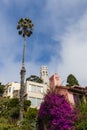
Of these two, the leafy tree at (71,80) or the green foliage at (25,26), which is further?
the leafy tree at (71,80)

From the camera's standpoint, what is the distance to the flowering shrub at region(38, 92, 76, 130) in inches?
1046

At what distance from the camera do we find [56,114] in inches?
1073

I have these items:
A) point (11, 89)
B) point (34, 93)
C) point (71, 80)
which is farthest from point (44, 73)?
point (34, 93)

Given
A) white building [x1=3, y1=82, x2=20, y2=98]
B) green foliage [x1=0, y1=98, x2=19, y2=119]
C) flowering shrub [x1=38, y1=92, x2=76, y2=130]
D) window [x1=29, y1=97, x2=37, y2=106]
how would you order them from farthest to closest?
1. white building [x1=3, y1=82, x2=20, y2=98]
2. window [x1=29, y1=97, x2=37, y2=106]
3. green foliage [x1=0, y1=98, x2=19, y2=119]
4. flowering shrub [x1=38, y1=92, x2=76, y2=130]

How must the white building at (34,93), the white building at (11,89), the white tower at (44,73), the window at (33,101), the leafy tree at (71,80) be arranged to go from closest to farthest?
the window at (33,101), the white building at (34,93), the white building at (11,89), the leafy tree at (71,80), the white tower at (44,73)

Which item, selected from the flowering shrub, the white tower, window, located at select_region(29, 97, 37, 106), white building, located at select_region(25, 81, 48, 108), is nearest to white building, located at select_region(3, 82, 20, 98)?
white building, located at select_region(25, 81, 48, 108)

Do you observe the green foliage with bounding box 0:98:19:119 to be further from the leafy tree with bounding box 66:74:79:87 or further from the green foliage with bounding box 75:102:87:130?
the leafy tree with bounding box 66:74:79:87

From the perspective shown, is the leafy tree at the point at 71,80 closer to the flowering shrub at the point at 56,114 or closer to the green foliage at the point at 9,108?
the green foliage at the point at 9,108

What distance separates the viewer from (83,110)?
92.7ft

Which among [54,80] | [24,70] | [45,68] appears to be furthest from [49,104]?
[45,68]

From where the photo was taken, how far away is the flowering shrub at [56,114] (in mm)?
26578

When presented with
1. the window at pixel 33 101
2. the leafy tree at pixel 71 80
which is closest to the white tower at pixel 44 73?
the leafy tree at pixel 71 80

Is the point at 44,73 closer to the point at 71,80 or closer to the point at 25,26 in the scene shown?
the point at 71,80

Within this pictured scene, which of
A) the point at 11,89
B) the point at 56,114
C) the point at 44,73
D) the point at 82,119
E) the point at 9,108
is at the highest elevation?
the point at 44,73
